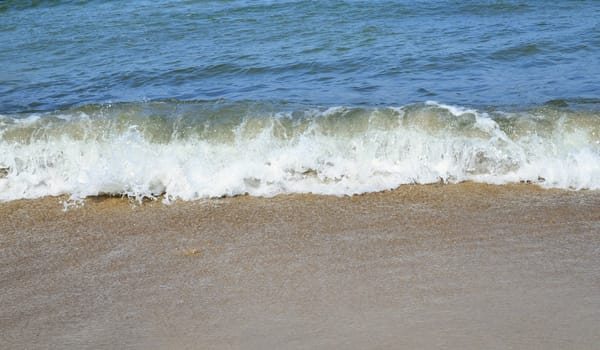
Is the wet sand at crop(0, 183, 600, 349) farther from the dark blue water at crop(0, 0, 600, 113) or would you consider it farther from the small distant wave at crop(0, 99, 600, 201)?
the dark blue water at crop(0, 0, 600, 113)

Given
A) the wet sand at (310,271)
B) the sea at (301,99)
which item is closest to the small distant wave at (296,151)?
the sea at (301,99)

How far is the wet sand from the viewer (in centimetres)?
297

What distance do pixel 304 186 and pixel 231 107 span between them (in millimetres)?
1433

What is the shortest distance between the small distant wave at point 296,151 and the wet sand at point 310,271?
0.62ft

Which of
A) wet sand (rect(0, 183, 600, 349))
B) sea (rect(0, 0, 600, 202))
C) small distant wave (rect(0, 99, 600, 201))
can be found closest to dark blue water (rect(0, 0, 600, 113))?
sea (rect(0, 0, 600, 202))

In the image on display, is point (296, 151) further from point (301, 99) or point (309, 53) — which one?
point (309, 53)

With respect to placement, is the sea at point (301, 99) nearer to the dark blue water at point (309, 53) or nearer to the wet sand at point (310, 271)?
the dark blue water at point (309, 53)

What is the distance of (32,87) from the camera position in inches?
305

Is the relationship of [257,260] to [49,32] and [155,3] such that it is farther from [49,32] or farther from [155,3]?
[155,3]

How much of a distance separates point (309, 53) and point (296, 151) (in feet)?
11.4

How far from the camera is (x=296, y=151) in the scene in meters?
5.05

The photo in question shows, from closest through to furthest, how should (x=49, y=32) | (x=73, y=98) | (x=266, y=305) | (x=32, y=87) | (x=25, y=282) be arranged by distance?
(x=266, y=305)
(x=25, y=282)
(x=73, y=98)
(x=32, y=87)
(x=49, y=32)

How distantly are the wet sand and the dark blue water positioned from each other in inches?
83.0

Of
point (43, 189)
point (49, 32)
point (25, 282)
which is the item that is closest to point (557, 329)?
point (25, 282)
